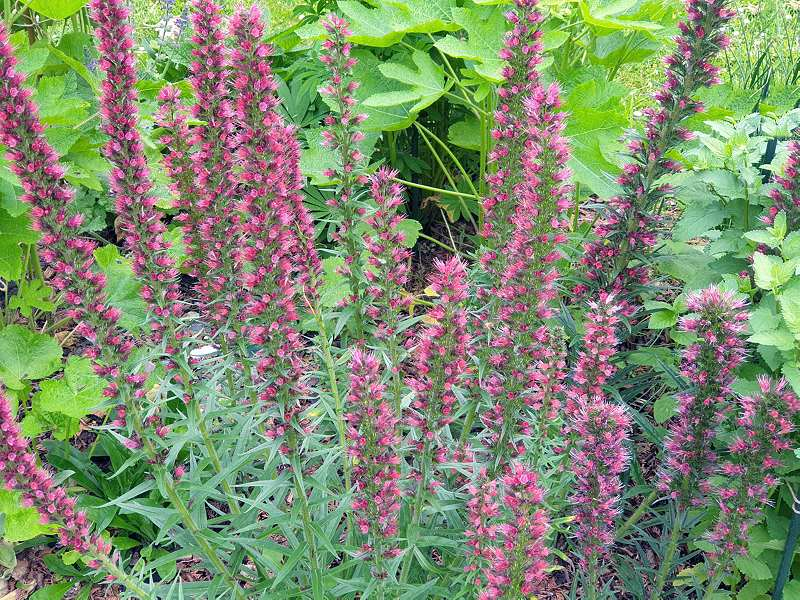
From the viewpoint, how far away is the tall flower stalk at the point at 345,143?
2514 mm

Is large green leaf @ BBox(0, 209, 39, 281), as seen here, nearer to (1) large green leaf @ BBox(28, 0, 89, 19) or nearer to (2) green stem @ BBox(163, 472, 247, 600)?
(1) large green leaf @ BBox(28, 0, 89, 19)

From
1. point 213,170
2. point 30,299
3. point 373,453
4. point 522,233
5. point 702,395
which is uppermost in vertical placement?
point 213,170

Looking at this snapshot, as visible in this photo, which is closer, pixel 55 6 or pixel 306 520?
pixel 306 520

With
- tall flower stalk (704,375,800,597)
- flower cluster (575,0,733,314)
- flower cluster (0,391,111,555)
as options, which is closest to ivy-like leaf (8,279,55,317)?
flower cluster (0,391,111,555)

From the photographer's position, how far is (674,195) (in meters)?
3.43

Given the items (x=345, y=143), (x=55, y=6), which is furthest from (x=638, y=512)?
(x=55, y=6)

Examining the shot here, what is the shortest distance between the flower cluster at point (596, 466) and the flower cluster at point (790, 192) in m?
1.19

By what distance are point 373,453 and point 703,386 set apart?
1200 mm

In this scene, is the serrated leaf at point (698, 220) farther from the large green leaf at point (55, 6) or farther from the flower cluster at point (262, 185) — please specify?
the large green leaf at point (55, 6)

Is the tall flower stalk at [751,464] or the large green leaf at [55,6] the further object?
the large green leaf at [55,6]

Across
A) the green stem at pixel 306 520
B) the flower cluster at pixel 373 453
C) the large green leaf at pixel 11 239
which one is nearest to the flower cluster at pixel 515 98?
the flower cluster at pixel 373 453

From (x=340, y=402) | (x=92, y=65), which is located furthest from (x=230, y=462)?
(x=92, y=65)

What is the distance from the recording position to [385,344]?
281cm

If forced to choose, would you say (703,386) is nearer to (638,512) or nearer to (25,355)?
(638,512)
